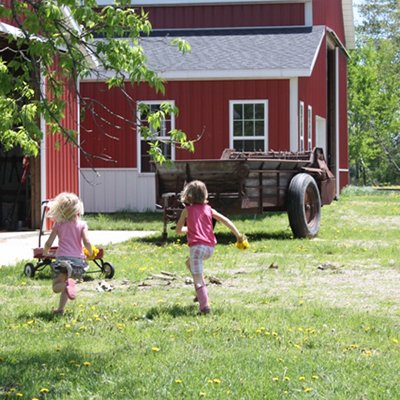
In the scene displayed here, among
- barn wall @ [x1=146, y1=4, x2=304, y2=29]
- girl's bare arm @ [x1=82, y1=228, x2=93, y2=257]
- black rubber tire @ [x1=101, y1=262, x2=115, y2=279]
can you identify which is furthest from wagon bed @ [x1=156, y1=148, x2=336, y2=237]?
barn wall @ [x1=146, y1=4, x2=304, y2=29]

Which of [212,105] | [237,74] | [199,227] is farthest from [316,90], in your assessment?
[199,227]

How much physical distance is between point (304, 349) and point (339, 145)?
1020 inches

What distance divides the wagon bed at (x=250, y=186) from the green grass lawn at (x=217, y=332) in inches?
68.2

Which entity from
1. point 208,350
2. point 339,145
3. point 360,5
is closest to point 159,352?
point 208,350

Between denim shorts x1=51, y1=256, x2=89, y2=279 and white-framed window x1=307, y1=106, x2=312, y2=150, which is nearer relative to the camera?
denim shorts x1=51, y1=256, x2=89, y2=279

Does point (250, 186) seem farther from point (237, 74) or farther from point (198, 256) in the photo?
point (237, 74)

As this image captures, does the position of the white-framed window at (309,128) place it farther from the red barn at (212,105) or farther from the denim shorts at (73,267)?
the denim shorts at (73,267)

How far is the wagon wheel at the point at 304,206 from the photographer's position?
50.1 feet

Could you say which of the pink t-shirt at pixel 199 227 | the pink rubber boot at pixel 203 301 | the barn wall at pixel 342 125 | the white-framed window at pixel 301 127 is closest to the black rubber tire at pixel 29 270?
the pink t-shirt at pixel 199 227

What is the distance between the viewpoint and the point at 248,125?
73.3 ft

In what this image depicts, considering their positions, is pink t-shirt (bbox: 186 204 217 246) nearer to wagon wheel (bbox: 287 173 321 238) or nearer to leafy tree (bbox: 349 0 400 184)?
wagon wheel (bbox: 287 173 321 238)

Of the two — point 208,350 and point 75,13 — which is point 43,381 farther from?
point 75,13

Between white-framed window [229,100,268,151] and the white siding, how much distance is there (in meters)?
2.27

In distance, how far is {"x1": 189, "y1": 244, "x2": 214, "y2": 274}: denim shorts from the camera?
8.52m
